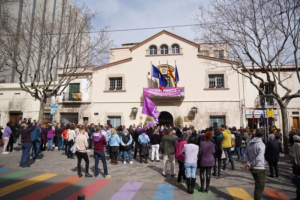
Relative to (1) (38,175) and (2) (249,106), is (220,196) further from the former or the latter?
(2) (249,106)

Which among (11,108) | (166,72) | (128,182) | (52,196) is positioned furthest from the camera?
(11,108)

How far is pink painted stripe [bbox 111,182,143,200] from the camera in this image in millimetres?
5523

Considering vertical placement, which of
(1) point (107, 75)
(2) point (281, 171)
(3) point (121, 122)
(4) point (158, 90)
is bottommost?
(2) point (281, 171)

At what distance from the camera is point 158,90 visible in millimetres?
19500

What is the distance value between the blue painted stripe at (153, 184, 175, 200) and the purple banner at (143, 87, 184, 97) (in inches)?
512

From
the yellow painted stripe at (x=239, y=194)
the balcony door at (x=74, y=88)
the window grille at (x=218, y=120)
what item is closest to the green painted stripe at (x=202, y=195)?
the yellow painted stripe at (x=239, y=194)

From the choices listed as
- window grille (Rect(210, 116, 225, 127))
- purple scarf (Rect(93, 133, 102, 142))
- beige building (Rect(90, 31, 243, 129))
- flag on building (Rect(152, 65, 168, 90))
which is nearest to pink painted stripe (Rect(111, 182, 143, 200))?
purple scarf (Rect(93, 133, 102, 142))

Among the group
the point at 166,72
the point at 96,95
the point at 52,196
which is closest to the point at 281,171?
the point at 52,196

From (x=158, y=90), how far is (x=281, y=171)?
491 inches

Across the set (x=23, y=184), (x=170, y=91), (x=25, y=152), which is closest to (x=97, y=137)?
(x=23, y=184)

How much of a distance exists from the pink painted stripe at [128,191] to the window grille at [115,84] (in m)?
15.5

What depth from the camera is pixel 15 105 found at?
2583cm

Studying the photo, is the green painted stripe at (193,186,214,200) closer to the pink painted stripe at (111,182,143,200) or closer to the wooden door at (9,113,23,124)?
the pink painted stripe at (111,182,143,200)

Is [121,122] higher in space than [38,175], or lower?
higher
